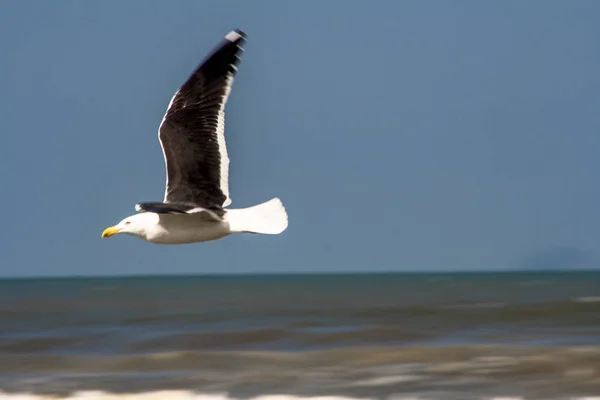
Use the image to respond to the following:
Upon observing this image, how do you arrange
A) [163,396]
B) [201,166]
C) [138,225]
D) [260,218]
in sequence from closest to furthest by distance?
1. [260,218]
2. [138,225]
3. [201,166]
4. [163,396]

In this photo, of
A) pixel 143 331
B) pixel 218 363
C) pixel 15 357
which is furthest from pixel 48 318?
pixel 218 363

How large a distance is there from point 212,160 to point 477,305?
61.8 feet

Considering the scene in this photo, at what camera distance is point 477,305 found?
28234 millimetres

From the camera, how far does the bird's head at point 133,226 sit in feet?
33.1

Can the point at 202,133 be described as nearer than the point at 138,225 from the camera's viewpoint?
No

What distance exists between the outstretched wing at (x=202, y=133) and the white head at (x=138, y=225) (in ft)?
0.94

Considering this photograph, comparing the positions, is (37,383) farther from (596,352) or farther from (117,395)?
(596,352)

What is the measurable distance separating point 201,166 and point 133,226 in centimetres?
86

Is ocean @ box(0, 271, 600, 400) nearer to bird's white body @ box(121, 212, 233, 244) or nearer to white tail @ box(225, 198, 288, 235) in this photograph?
bird's white body @ box(121, 212, 233, 244)

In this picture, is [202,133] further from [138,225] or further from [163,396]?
[163,396]

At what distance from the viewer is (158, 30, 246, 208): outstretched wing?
34.0ft

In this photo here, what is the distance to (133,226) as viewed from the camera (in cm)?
1009

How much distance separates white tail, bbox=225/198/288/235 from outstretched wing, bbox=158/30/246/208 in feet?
1.19

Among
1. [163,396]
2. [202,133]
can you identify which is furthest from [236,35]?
[163,396]
